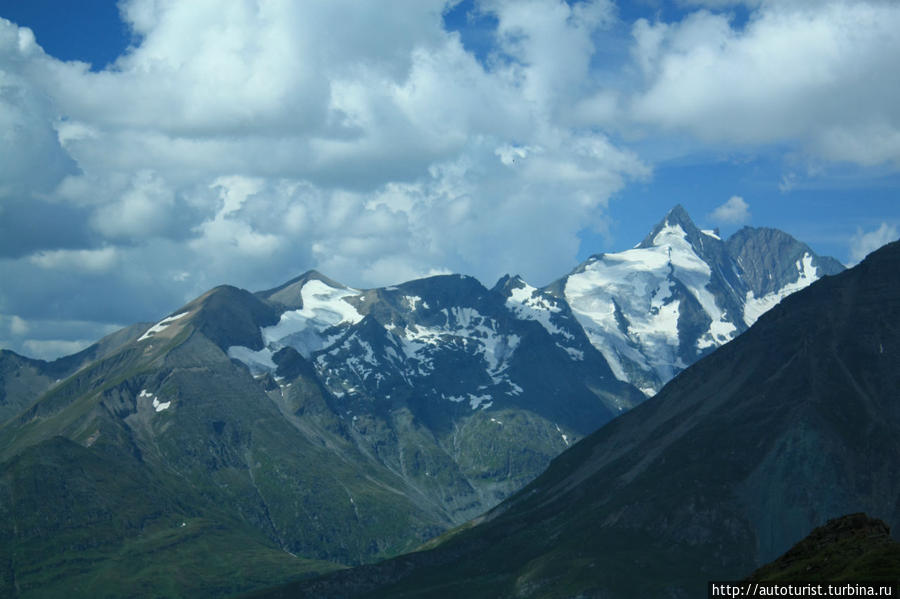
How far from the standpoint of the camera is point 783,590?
163125mm

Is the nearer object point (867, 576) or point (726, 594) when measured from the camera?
point (867, 576)

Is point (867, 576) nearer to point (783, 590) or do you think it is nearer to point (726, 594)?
point (783, 590)

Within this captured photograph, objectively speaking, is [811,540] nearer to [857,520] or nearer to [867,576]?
[857,520]

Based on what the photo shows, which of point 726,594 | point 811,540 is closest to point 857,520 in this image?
point 811,540

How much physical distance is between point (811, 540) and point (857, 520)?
8.33 m

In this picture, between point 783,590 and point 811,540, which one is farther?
point 811,540

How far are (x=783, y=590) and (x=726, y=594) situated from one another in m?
16.5

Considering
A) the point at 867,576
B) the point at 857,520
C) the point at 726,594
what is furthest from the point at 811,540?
the point at 867,576

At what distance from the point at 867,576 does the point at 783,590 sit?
1310 centimetres

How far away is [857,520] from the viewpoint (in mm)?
185750

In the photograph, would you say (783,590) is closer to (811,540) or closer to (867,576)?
(867,576)

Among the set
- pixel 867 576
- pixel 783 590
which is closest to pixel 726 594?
pixel 783 590

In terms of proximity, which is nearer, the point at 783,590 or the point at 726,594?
the point at 783,590

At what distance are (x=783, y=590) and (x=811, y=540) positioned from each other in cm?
2734
